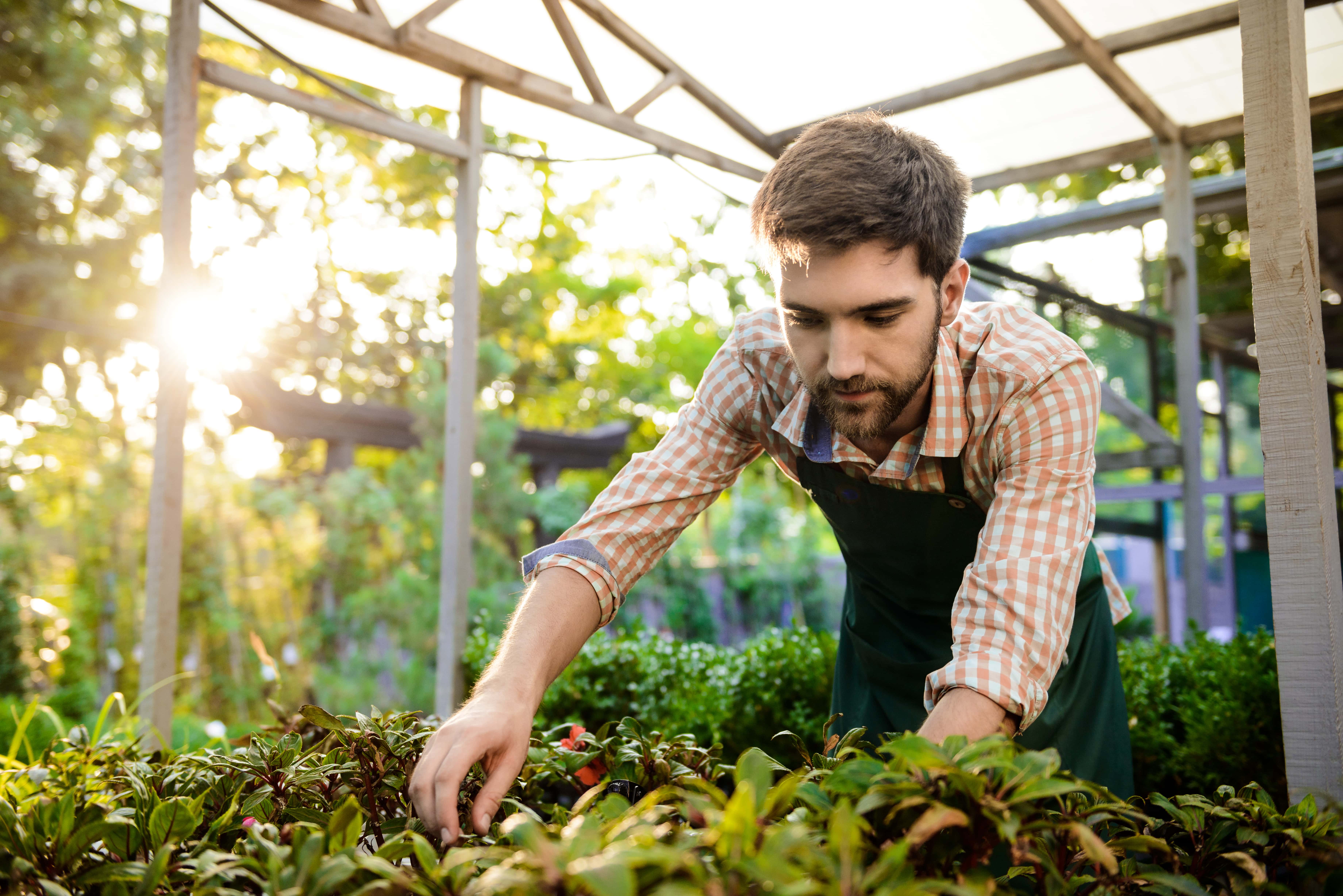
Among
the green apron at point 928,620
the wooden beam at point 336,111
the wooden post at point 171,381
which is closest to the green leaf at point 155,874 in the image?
the green apron at point 928,620

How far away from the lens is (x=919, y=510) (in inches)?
59.6

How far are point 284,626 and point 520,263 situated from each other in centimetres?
575

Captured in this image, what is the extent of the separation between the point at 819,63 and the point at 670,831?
3.19 metres

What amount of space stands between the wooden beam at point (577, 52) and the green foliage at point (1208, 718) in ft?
8.77

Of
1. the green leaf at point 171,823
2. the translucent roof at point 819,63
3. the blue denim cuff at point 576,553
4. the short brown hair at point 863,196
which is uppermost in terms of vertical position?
the translucent roof at point 819,63

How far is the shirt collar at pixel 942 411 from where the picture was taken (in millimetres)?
1379

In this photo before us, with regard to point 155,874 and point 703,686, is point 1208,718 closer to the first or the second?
point 703,686

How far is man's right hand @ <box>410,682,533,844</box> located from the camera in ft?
3.30

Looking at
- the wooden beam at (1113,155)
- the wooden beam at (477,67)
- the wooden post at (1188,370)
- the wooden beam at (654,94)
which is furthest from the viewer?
the wooden post at (1188,370)

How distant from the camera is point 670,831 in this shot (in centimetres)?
83

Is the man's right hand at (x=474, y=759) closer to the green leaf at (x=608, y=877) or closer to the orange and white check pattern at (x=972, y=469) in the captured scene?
the orange and white check pattern at (x=972, y=469)

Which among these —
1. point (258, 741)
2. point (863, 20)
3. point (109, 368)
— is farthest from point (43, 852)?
point (109, 368)

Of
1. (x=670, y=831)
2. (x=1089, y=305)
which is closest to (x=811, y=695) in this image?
(x=670, y=831)

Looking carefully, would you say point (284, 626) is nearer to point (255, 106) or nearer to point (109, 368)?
point (109, 368)
